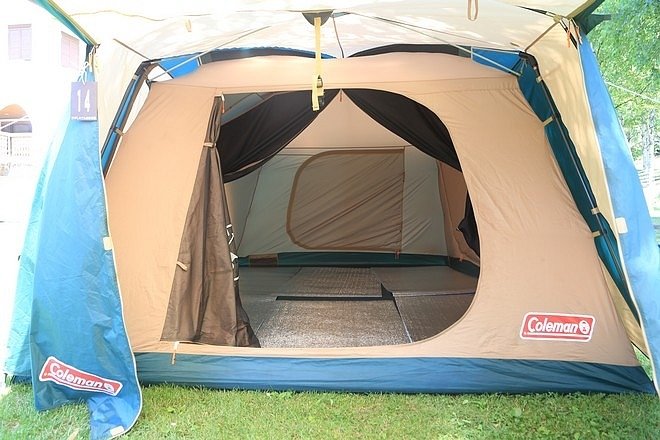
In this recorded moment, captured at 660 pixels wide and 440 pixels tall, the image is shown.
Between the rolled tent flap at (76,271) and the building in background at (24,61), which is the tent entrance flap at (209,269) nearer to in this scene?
the rolled tent flap at (76,271)

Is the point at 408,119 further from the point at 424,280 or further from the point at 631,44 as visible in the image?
the point at 631,44

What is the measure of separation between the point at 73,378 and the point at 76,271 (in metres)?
0.44

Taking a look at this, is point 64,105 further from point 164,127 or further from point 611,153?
point 611,153

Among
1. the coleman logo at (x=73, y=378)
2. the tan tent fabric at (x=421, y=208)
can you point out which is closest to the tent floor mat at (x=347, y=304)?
the tan tent fabric at (x=421, y=208)

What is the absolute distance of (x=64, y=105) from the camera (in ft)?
6.59

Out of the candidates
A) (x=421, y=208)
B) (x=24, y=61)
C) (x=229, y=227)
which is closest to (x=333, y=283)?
(x=421, y=208)

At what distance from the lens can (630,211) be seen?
4.99 ft

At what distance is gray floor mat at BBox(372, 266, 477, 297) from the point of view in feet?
12.7

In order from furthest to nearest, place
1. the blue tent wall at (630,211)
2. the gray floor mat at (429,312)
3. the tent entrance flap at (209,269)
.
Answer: the gray floor mat at (429,312), the tent entrance flap at (209,269), the blue tent wall at (630,211)

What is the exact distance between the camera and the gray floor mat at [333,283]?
391 centimetres

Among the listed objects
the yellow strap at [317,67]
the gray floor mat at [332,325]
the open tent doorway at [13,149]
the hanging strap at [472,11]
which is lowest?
the open tent doorway at [13,149]

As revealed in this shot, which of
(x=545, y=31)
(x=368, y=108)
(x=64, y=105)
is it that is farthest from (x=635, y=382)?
(x=64, y=105)

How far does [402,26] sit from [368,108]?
120 cm

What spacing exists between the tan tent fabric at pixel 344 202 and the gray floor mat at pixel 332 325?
4.91 feet
